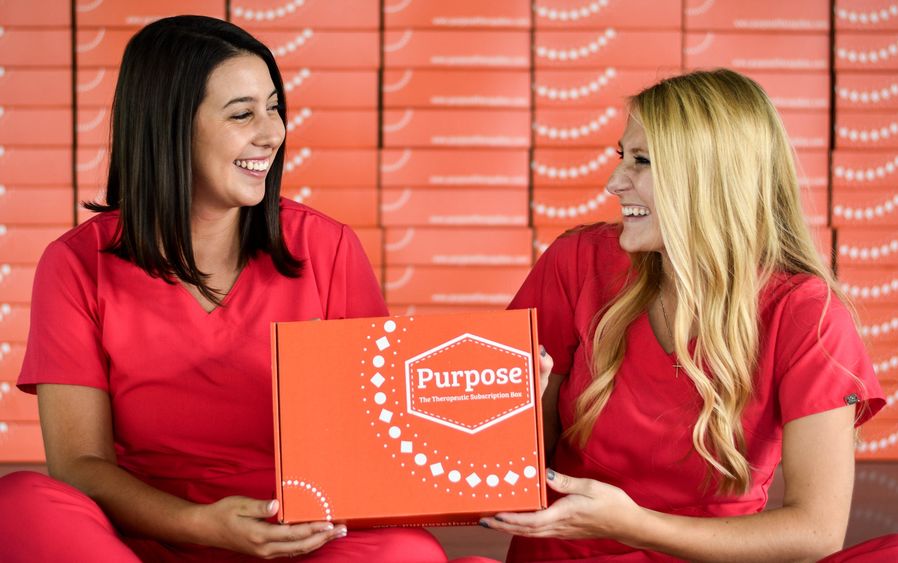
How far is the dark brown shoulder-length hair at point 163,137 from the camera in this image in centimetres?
134

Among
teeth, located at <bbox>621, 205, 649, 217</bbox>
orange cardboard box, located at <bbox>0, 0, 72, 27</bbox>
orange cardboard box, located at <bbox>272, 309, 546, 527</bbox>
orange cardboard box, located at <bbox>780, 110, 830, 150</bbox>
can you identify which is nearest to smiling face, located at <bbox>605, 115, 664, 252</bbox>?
teeth, located at <bbox>621, 205, 649, 217</bbox>

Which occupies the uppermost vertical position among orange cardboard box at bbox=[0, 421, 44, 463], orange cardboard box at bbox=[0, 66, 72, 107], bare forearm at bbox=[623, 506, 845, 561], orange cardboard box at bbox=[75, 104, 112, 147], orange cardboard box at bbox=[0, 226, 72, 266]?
orange cardboard box at bbox=[0, 66, 72, 107]

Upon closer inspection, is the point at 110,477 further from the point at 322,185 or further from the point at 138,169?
the point at 322,185

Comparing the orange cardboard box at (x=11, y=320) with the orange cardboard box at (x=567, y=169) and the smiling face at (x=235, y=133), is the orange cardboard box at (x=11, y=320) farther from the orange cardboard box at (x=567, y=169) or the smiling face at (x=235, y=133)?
the smiling face at (x=235, y=133)

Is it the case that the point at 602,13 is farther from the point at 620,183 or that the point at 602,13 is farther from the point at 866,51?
the point at 620,183

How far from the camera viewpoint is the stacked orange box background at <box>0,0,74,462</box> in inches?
108

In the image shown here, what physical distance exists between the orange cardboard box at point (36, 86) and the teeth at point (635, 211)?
A: 1.94 metres

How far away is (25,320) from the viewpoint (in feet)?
9.13

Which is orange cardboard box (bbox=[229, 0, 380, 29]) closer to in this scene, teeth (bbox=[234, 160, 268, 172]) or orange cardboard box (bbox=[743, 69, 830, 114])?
orange cardboard box (bbox=[743, 69, 830, 114])

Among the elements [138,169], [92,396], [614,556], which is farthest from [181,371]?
[614,556]

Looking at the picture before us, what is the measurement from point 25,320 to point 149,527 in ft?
5.71

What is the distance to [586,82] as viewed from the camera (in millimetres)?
2779

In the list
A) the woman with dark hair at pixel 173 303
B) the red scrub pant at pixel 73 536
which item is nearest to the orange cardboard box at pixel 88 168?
the woman with dark hair at pixel 173 303

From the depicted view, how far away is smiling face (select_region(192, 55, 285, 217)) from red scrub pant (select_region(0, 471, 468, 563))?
1.47ft
